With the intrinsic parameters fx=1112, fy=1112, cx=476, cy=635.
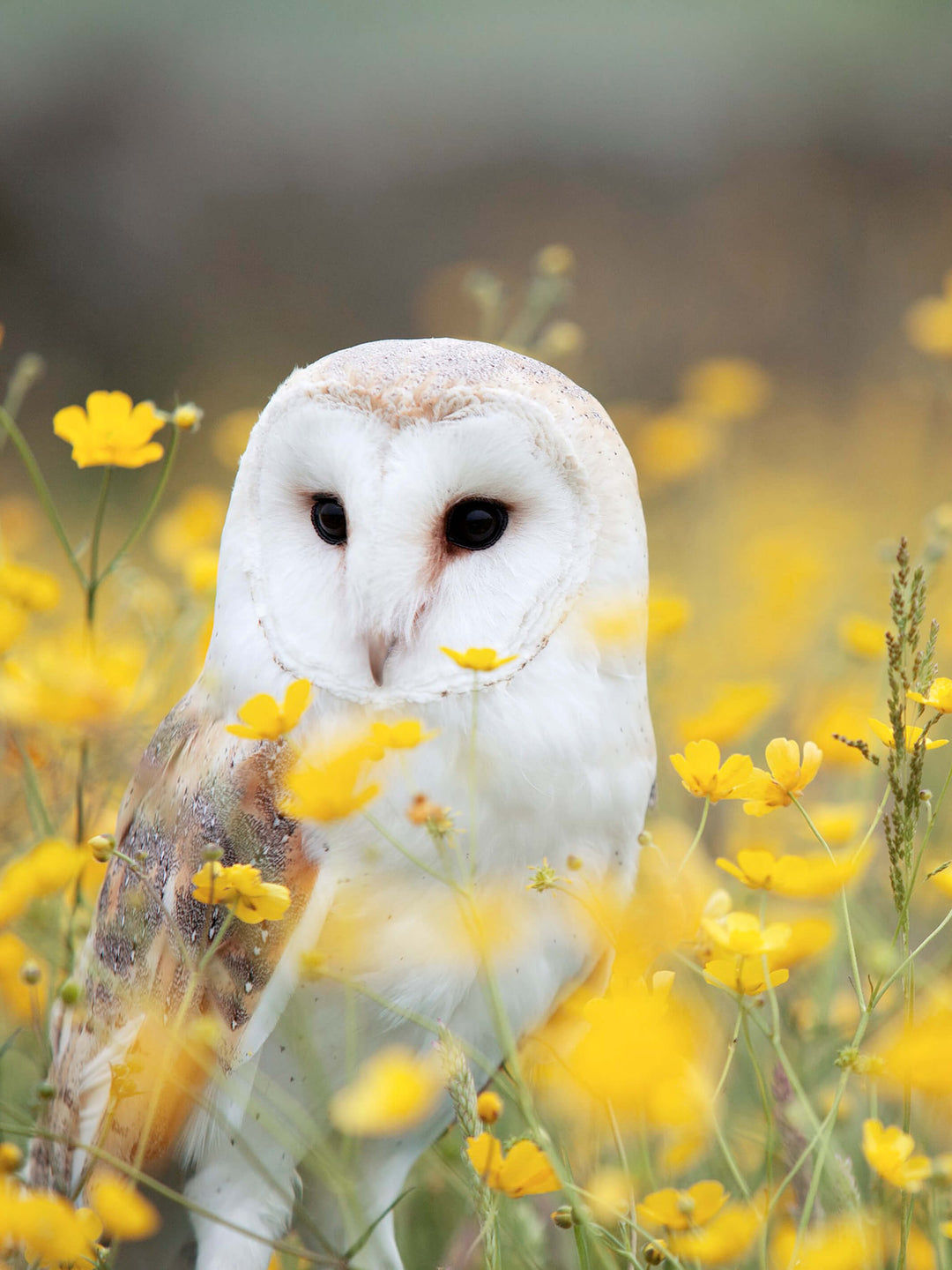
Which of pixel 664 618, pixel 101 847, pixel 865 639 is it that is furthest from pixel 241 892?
pixel 865 639

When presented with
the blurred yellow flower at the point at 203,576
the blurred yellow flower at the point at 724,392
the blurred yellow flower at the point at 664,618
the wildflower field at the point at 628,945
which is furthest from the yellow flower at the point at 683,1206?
the blurred yellow flower at the point at 724,392

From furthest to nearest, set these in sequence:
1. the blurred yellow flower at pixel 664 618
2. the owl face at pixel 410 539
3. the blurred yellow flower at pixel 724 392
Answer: the blurred yellow flower at pixel 724 392
the blurred yellow flower at pixel 664 618
the owl face at pixel 410 539

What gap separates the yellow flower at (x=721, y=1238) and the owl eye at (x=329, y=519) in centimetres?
42

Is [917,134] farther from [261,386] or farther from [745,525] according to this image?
[261,386]

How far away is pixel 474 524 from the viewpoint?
0.68 metres

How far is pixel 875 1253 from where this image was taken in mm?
544

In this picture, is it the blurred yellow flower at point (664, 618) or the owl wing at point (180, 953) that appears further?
the blurred yellow flower at point (664, 618)

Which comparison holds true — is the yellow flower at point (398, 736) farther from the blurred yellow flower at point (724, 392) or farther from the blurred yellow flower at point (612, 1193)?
the blurred yellow flower at point (724, 392)

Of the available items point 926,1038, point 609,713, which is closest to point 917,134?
Result: point 609,713

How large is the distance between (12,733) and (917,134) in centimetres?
337

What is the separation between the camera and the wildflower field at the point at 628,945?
1.62 feet

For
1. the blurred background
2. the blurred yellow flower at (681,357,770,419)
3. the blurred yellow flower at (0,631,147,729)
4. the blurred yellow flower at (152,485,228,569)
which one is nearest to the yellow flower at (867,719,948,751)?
the blurred yellow flower at (0,631,147,729)

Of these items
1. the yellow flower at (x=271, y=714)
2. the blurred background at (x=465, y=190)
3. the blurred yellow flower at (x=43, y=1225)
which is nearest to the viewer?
the blurred yellow flower at (x=43, y=1225)

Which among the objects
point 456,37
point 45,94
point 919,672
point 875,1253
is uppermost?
point 456,37
